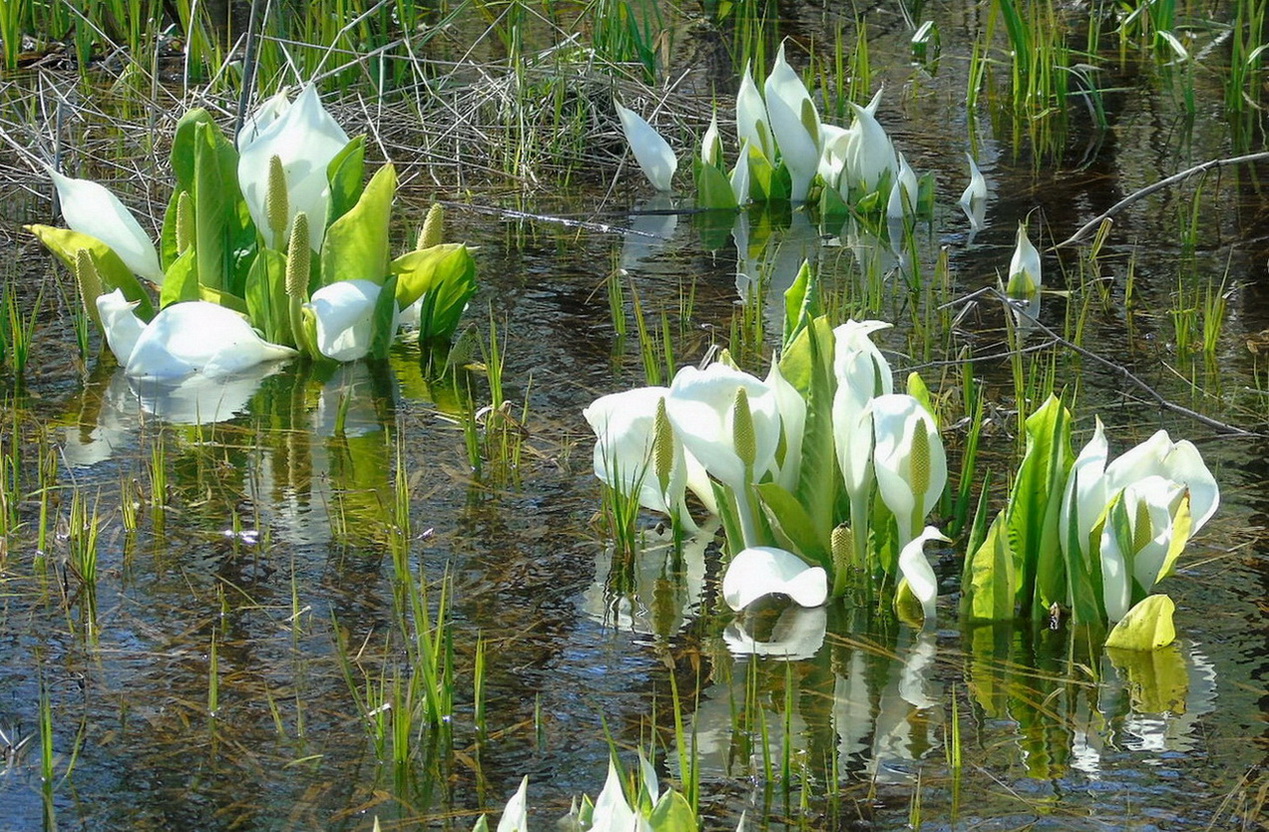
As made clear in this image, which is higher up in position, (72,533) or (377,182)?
(377,182)

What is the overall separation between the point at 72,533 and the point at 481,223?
2371 mm

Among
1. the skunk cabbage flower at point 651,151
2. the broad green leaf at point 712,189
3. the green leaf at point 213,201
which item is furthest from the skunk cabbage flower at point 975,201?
the green leaf at point 213,201

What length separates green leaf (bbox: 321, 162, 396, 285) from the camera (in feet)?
10.6

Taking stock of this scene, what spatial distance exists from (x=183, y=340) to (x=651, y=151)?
6.15 ft

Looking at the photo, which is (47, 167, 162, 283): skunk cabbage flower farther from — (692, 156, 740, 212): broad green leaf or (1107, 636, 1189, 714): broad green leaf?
(1107, 636, 1189, 714): broad green leaf

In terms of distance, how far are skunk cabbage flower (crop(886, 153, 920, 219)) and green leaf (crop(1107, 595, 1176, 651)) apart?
7.47 feet

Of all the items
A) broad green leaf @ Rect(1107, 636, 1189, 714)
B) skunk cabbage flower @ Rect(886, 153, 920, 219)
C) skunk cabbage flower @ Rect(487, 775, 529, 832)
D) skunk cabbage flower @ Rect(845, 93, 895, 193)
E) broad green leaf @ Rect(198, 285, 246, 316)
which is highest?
skunk cabbage flower @ Rect(845, 93, 895, 193)

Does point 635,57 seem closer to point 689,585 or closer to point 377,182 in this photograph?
point 377,182

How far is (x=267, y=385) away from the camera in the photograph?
3.34m

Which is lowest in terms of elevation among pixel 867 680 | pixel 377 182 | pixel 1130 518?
pixel 867 680

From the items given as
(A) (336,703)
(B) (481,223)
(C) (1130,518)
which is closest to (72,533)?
(A) (336,703)

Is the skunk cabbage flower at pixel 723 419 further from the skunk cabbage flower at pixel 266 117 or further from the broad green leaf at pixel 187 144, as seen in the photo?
the broad green leaf at pixel 187 144

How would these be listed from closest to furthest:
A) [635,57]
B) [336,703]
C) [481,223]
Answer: [336,703] → [481,223] → [635,57]

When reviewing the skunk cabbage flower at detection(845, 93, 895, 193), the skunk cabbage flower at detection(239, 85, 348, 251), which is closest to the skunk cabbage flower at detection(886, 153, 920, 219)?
the skunk cabbage flower at detection(845, 93, 895, 193)
